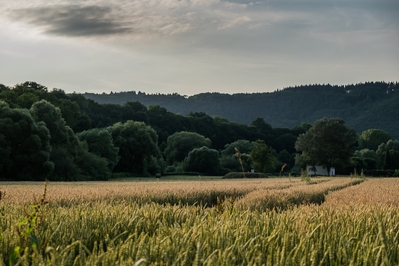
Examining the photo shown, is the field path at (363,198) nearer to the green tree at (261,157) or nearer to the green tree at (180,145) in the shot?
the green tree at (261,157)

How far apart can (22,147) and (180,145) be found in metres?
63.6

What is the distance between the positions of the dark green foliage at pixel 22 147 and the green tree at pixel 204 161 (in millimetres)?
43889

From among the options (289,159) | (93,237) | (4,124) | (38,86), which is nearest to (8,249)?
(93,237)

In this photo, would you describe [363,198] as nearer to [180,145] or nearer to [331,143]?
[331,143]

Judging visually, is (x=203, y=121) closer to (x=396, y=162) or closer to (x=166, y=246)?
(x=396, y=162)

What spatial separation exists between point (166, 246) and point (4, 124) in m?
49.0

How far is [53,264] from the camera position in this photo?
2854mm

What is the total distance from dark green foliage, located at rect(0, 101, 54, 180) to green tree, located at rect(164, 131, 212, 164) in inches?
2448

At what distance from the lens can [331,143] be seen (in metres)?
82.8

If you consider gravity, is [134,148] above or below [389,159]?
above

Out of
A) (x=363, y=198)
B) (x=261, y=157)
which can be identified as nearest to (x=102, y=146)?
(x=261, y=157)

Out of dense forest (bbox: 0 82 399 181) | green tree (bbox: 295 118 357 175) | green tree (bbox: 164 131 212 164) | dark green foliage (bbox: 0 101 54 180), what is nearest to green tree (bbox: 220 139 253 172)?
dense forest (bbox: 0 82 399 181)

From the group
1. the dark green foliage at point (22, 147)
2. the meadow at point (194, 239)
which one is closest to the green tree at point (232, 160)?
the dark green foliage at point (22, 147)

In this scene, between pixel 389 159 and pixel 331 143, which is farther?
pixel 389 159
